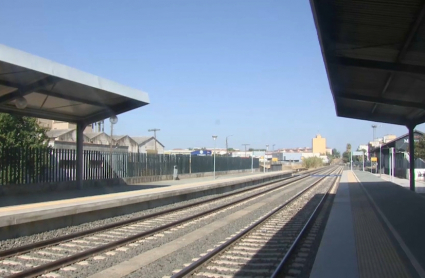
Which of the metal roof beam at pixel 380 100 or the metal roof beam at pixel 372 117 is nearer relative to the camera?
the metal roof beam at pixel 380 100

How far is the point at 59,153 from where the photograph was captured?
2045 centimetres

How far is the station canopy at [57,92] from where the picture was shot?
12.2m

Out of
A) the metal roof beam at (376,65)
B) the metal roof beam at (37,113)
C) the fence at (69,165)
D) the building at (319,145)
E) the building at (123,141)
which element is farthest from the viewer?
the building at (319,145)

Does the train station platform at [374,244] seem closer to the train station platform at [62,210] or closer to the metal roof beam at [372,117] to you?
the metal roof beam at [372,117]

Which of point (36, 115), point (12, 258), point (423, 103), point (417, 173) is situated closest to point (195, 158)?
point (417, 173)

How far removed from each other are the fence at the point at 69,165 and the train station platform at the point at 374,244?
12866mm

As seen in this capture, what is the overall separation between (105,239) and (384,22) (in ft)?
26.5

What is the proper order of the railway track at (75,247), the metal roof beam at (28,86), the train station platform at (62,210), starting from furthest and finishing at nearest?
the metal roof beam at (28,86) → the train station platform at (62,210) → the railway track at (75,247)

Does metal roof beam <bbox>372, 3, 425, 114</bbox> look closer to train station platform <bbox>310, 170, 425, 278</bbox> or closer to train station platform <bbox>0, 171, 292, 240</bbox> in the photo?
train station platform <bbox>310, 170, 425, 278</bbox>

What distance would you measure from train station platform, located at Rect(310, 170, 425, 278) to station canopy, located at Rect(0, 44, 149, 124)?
30.2ft

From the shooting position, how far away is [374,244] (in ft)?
30.8

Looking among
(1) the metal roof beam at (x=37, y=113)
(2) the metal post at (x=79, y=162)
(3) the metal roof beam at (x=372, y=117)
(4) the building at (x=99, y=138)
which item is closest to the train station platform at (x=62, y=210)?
(1) the metal roof beam at (x=37, y=113)

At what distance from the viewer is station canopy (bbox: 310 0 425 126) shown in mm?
8086

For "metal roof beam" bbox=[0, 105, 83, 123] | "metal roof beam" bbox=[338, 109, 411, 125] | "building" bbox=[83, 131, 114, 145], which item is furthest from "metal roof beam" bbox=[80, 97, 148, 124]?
"building" bbox=[83, 131, 114, 145]
